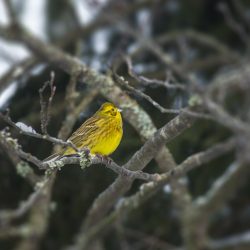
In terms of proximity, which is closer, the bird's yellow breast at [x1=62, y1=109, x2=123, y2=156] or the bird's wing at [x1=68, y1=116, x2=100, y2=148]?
the bird's yellow breast at [x1=62, y1=109, x2=123, y2=156]

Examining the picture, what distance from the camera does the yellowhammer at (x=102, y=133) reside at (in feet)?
18.1

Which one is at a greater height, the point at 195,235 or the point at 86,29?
the point at 86,29

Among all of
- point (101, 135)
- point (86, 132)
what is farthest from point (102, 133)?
point (86, 132)

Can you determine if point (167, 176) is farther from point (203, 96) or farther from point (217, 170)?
point (217, 170)

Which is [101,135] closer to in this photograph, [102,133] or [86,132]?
[102,133]

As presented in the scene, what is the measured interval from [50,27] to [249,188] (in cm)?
293

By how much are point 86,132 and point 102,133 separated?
217mm

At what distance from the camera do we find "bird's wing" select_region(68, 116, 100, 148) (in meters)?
5.70

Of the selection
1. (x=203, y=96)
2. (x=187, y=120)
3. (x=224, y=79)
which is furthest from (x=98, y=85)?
(x=187, y=120)

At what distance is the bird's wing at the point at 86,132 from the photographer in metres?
5.70

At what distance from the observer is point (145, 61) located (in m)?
9.57

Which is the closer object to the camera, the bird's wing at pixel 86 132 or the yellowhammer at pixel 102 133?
the yellowhammer at pixel 102 133

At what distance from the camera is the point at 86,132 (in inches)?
227

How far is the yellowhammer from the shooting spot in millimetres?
5520
